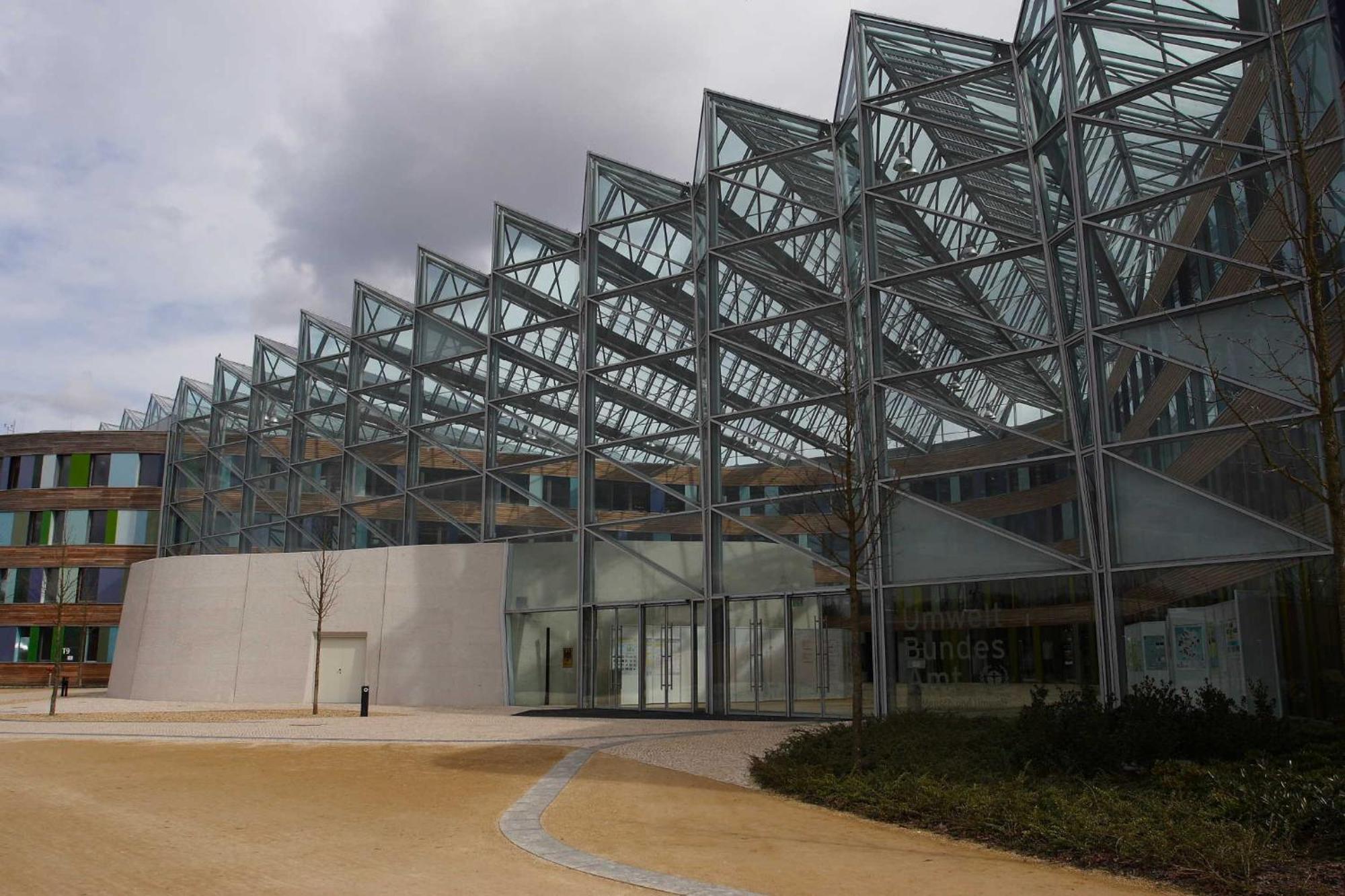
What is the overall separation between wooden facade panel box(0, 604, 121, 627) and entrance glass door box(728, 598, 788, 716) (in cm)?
3997

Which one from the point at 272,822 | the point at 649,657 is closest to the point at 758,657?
the point at 649,657

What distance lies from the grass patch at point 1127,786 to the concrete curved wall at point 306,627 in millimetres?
18665

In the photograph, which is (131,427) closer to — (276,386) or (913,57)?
(276,386)

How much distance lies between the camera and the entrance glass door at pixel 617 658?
30.0 metres

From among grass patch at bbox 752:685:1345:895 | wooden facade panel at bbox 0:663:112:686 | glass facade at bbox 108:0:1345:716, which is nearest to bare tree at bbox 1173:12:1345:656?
glass facade at bbox 108:0:1345:716

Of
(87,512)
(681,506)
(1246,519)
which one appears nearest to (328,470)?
(681,506)

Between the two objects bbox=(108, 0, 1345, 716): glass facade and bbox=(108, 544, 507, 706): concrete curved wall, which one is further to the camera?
bbox=(108, 544, 507, 706): concrete curved wall

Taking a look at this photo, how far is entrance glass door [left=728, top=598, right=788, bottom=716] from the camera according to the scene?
87.2ft

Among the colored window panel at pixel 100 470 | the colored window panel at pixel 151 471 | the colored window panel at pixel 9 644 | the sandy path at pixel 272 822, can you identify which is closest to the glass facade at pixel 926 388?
the sandy path at pixel 272 822

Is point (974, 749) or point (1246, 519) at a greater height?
point (1246, 519)

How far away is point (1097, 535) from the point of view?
20219 millimetres

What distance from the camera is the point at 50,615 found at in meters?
54.6

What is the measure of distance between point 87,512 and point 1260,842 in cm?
5934

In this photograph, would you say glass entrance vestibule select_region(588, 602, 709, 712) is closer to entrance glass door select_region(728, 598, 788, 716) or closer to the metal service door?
entrance glass door select_region(728, 598, 788, 716)
